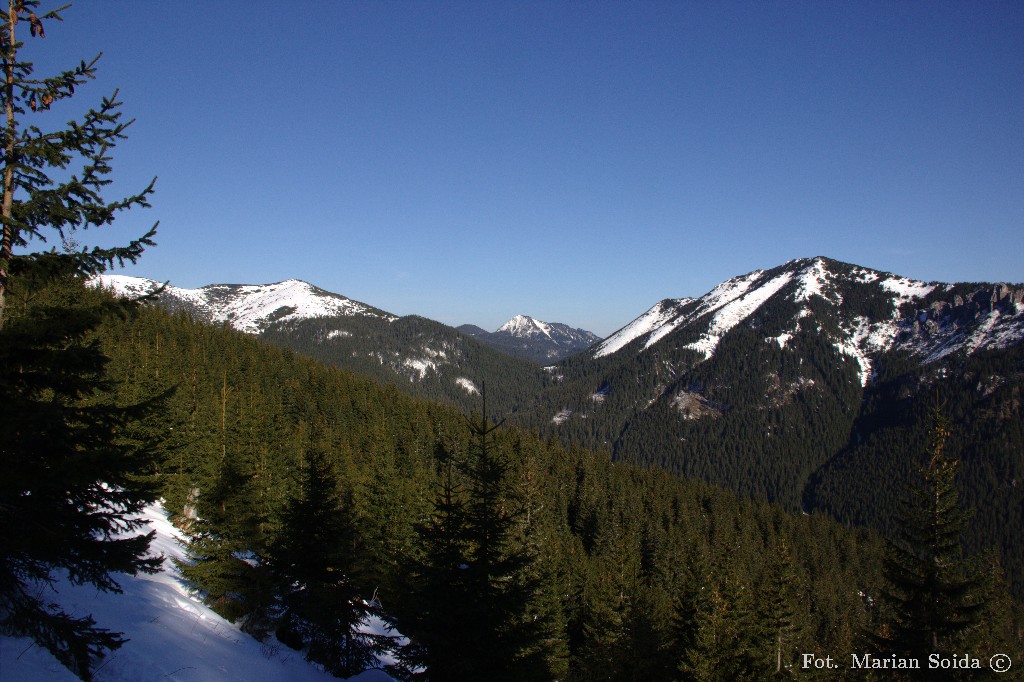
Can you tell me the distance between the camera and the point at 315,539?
2042 centimetres

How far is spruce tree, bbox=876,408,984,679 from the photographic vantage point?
54.2ft

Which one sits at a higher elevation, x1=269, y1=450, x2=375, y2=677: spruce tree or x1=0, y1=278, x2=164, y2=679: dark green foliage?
x1=0, y1=278, x2=164, y2=679: dark green foliage

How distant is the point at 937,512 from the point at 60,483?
22.2 m

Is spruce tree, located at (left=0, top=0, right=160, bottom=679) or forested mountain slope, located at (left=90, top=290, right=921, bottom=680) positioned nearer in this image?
spruce tree, located at (left=0, top=0, right=160, bottom=679)

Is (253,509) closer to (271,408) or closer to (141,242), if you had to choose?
(141,242)

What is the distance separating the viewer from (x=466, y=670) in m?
11.3

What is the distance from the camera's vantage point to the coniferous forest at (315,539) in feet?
25.9

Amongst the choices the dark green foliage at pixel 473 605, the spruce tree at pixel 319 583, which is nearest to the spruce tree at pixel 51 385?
the dark green foliage at pixel 473 605

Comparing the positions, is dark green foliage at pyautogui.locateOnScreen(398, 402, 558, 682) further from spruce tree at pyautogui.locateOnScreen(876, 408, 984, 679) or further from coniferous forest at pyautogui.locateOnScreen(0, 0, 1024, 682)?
spruce tree at pyautogui.locateOnScreen(876, 408, 984, 679)

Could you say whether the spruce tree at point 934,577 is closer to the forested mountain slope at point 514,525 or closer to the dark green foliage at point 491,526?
the dark green foliage at point 491,526

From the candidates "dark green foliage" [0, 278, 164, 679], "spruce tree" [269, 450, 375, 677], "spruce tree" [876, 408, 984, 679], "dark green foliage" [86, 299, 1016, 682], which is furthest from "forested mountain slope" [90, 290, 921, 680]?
"spruce tree" [876, 408, 984, 679]

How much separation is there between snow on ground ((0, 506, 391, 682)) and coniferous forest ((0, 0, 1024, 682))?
0.38m

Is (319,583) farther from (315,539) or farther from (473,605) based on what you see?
(473,605)

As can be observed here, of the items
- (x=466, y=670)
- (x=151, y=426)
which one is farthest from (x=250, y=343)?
(x=466, y=670)
